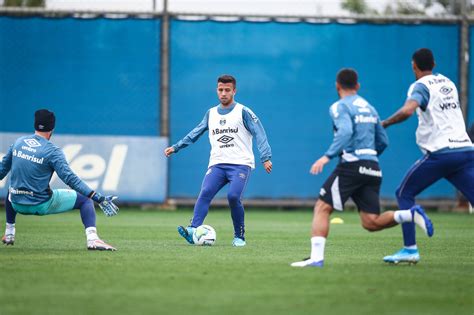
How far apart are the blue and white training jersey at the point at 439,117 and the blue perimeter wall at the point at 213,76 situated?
40.7 ft

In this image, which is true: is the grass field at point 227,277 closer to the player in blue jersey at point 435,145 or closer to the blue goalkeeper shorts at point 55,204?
the blue goalkeeper shorts at point 55,204

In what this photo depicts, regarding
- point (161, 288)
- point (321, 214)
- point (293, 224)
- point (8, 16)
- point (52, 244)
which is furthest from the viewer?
point (8, 16)

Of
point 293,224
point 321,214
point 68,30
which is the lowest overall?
point 293,224

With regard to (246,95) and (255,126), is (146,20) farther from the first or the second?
(255,126)

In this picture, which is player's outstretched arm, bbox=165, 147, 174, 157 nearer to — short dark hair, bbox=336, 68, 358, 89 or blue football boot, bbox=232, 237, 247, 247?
blue football boot, bbox=232, 237, 247, 247

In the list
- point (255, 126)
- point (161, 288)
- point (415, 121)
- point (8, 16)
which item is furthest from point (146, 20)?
point (161, 288)

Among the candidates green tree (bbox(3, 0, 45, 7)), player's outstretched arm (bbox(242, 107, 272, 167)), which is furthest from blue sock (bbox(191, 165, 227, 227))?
green tree (bbox(3, 0, 45, 7))

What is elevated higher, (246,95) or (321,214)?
(246,95)

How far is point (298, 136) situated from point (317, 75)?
1.53 meters

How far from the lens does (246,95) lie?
22.5 m

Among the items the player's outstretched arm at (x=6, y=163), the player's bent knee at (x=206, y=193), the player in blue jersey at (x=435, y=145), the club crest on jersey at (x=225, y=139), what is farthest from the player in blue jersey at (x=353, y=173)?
the player's outstretched arm at (x=6, y=163)

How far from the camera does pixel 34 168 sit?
1138 cm

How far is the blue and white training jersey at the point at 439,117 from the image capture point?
9.96 meters

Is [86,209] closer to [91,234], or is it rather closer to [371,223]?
[91,234]
